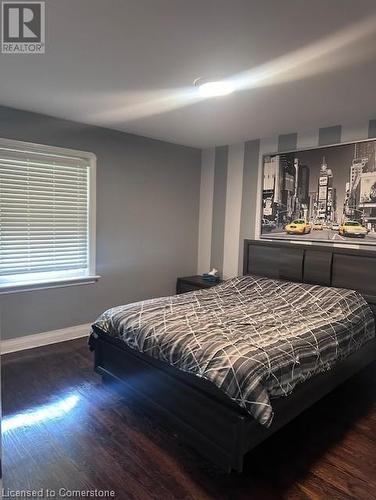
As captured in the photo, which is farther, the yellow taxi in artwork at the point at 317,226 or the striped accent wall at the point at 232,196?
the striped accent wall at the point at 232,196

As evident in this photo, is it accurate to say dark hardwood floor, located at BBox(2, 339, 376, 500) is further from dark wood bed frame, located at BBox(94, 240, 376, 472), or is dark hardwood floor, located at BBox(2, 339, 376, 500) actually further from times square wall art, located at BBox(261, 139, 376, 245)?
times square wall art, located at BBox(261, 139, 376, 245)

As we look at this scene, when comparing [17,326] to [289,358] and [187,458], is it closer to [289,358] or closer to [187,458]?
[187,458]

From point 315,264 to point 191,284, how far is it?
1.53 meters

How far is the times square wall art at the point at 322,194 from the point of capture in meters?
3.18

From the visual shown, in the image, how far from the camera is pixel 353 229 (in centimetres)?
326

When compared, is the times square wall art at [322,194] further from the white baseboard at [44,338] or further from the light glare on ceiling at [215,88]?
the white baseboard at [44,338]

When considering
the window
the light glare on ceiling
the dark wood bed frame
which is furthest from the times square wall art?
the window

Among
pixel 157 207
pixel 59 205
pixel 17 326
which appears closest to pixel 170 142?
pixel 157 207

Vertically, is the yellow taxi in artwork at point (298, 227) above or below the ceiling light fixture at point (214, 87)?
below

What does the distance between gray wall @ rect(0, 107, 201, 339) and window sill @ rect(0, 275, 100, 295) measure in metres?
0.05

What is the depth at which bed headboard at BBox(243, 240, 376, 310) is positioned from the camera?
3.12 m

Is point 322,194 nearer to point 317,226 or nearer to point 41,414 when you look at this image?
point 317,226

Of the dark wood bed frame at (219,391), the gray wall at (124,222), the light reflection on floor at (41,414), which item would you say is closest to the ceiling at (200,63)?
the gray wall at (124,222)

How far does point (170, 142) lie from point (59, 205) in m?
1.64
